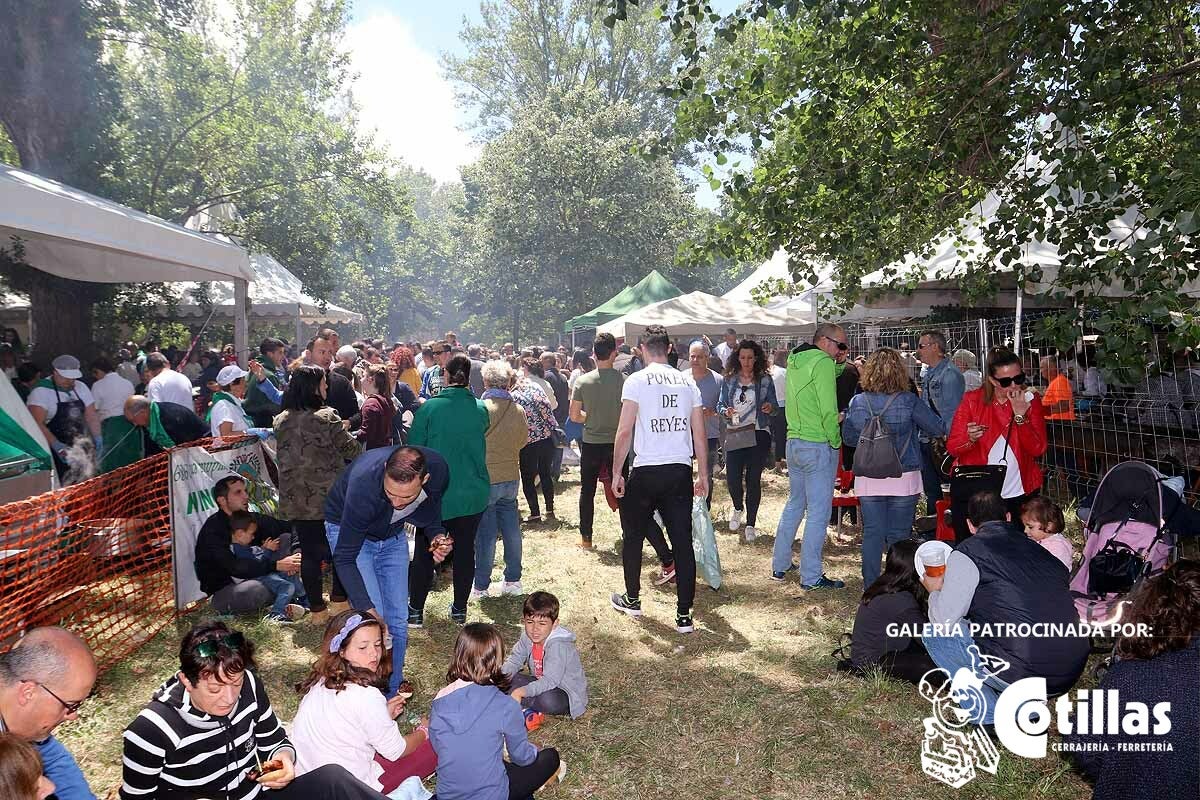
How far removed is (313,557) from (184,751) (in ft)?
8.84

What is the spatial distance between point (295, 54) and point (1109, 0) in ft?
79.5

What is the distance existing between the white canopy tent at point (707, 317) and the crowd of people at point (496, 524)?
4.93m

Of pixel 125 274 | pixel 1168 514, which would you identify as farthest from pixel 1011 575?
pixel 125 274

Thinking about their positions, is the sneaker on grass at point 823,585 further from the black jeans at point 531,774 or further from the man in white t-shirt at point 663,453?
the black jeans at point 531,774

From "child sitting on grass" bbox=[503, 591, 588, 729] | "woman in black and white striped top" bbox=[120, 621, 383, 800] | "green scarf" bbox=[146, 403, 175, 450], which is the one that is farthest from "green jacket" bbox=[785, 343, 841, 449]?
"green scarf" bbox=[146, 403, 175, 450]

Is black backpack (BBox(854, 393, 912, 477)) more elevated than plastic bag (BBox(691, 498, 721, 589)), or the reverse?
black backpack (BBox(854, 393, 912, 477))

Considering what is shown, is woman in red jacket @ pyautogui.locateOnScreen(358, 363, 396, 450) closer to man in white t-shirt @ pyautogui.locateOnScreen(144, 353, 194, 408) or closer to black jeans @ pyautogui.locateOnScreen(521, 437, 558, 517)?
black jeans @ pyautogui.locateOnScreen(521, 437, 558, 517)

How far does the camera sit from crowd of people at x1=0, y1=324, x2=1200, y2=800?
3127 mm

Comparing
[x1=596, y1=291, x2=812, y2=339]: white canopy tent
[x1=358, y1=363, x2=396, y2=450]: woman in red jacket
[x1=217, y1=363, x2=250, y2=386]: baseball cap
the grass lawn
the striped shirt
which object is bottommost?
the grass lawn

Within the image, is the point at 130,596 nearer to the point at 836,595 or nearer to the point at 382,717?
the point at 382,717

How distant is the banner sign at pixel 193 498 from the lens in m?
5.76

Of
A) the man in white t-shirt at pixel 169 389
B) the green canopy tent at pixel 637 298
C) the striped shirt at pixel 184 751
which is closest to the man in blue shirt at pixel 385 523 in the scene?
the striped shirt at pixel 184 751

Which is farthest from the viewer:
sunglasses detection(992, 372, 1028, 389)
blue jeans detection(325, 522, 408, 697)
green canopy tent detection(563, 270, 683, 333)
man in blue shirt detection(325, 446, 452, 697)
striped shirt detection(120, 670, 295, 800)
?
green canopy tent detection(563, 270, 683, 333)

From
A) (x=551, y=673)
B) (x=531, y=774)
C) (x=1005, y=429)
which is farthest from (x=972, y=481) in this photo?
(x=531, y=774)
